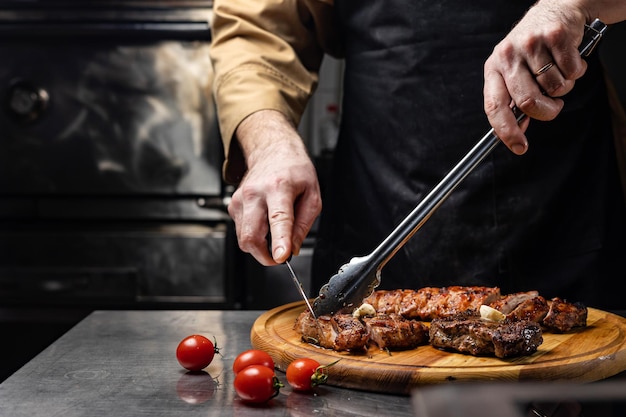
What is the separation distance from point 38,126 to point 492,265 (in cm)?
168

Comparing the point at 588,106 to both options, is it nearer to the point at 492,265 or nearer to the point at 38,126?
the point at 492,265

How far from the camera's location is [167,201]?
2.63 metres

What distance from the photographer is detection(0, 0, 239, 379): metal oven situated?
8.44 feet

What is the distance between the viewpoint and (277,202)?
1.33 meters

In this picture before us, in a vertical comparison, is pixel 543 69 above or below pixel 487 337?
above

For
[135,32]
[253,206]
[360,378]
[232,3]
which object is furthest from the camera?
[135,32]

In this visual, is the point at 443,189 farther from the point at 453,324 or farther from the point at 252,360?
the point at 252,360

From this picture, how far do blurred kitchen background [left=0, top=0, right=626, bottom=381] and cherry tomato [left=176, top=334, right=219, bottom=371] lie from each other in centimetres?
136

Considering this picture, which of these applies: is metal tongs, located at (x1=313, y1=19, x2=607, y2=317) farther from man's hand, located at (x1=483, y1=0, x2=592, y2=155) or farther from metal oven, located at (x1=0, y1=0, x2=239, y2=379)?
metal oven, located at (x1=0, y1=0, x2=239, y2=379)

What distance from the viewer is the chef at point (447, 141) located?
1711mm

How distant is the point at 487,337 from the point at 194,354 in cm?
43

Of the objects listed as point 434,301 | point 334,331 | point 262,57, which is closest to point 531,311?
point 434,301

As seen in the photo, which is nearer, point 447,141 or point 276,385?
point 276,385

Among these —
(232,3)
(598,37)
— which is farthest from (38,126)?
(598,37)
